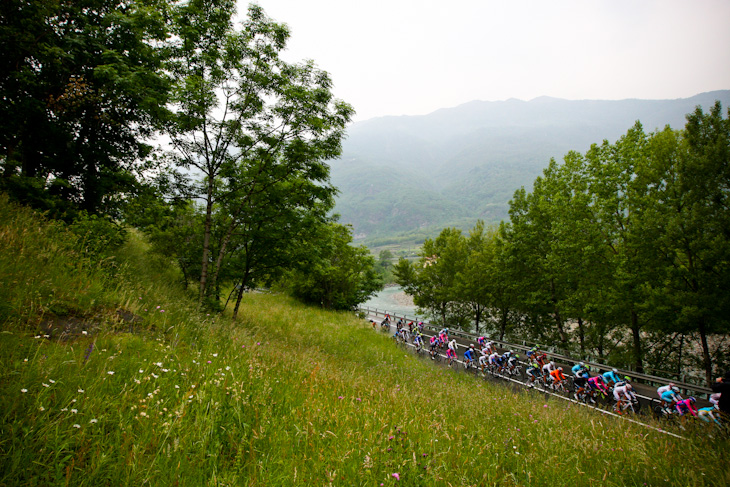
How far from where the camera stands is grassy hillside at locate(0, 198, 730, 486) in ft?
Answer: 6.91

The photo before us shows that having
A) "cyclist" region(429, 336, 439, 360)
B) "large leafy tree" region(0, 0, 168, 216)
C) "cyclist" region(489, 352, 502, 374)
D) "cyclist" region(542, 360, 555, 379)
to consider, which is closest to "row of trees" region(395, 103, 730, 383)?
"cyclist" region(542, 360, 555, 379)

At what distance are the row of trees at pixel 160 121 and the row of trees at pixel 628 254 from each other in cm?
1840

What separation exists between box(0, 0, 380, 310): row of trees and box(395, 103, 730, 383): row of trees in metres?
18.4

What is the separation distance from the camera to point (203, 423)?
9.01ft

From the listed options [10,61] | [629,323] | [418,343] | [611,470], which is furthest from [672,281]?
[10,61]

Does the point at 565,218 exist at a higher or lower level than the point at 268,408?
higher

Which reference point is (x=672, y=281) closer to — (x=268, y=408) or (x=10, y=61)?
(x=268, y=408)

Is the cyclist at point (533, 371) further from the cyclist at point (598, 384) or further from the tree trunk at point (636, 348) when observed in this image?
the tree trunk at point (636, 348)

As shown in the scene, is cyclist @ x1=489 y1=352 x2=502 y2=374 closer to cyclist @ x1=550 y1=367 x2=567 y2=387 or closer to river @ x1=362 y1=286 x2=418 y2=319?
cyclist @ x1=550 y1=367 x2=567 y2=387

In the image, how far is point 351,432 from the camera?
10.2ft

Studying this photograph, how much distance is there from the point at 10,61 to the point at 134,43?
3.17 meters

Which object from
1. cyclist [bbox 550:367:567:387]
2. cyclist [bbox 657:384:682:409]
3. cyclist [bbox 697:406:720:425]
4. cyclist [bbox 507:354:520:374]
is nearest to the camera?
cyclist [bbox 697:406:720:425]

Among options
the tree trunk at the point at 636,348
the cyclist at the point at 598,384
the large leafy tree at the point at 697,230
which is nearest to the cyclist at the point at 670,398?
the cyclist at the point at 598,384

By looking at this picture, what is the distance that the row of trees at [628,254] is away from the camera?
1509 centimetres
